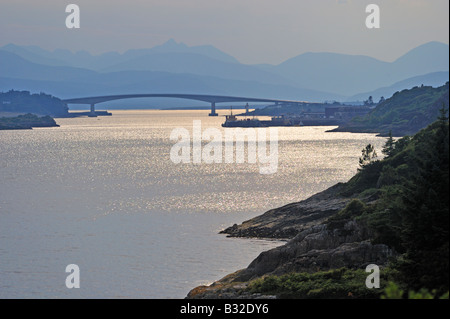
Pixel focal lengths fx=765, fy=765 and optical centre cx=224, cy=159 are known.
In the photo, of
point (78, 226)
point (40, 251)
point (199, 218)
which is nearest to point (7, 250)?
point (40, 251)

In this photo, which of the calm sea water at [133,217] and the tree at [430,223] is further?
the calm sea water at [133,217]

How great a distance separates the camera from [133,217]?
226ft

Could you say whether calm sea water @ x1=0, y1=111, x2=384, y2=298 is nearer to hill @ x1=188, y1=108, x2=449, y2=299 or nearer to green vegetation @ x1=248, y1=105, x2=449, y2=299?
hill @ x1=188, y1=108, x2=449, y2=299

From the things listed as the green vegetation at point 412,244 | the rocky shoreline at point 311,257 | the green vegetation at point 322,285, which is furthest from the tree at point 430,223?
the rocky shoreline at point 311,257

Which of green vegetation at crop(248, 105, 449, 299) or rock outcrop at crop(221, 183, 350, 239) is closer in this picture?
green vegetation at crop(248, 105, 449, 299)

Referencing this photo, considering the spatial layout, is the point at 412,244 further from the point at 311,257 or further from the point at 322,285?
the point at 311,257

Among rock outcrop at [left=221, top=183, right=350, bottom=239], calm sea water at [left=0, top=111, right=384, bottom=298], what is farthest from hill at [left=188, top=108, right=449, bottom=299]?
calm sea water at [left=0, top=111, right=384, bottom=298]

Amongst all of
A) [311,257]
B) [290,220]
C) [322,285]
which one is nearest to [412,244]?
[322,285]

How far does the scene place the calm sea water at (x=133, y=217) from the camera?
44969 millimetres

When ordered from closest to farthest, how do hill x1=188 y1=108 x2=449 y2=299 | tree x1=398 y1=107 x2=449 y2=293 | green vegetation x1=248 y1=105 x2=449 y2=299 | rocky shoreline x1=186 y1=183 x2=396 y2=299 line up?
tree x1=398 y1=107 x2=449 y2=293
green vegetation x1=248 y1=105 x2=449 y2=299
hill x1=188 y1=108 x2=449 y2=299
rocky shoreline x1=186 y1=183 x2=396 y2=299

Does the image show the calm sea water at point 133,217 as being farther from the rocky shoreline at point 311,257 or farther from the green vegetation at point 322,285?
the green vegetation at point 322,285

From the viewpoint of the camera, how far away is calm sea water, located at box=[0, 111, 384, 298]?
4497cm

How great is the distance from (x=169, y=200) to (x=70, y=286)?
38.2 meters

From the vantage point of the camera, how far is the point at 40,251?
2087 inches
